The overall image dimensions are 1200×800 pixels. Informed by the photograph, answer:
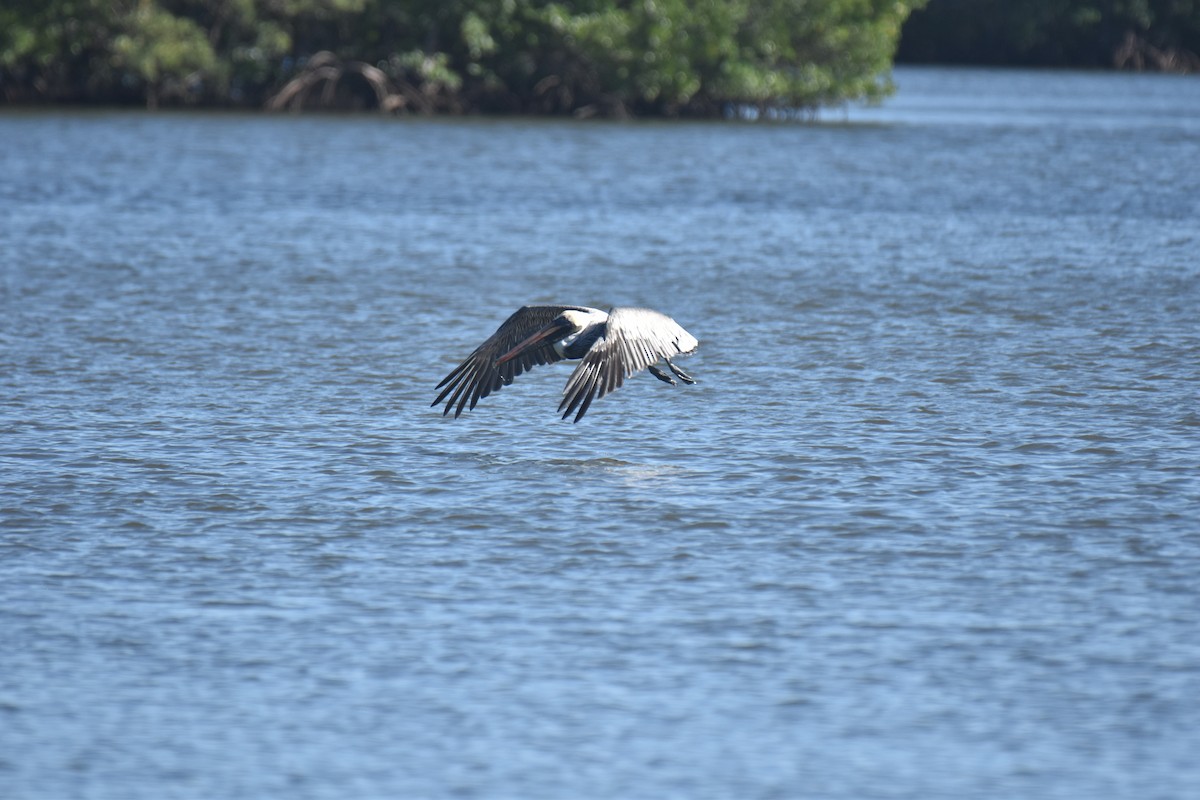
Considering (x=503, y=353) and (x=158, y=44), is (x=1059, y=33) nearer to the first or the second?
(x=158, y=44)

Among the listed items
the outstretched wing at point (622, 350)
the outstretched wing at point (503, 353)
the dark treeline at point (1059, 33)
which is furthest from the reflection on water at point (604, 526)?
the dark treeline at point (1059, 33)

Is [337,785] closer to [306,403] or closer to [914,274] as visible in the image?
[306,403]

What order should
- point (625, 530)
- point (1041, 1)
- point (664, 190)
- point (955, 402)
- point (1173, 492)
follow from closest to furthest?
1. point (625, 530)
2. point (1173, 492)
3. point (955, 402)
4. point (664, 190)
5. point (1041, 1)

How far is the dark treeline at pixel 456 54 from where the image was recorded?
40.5m

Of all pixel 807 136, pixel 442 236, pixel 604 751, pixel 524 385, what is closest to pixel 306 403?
pixel 524 385

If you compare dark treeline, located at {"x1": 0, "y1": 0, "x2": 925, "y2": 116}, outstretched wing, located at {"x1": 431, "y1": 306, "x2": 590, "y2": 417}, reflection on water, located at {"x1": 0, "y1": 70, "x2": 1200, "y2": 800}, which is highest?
dark treeline, located at {"x1": 0, "y1": 0, "x2": 925, "y2": 116}

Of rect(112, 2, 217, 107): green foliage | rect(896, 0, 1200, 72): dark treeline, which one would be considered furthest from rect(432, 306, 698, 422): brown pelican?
rect(896, 0, 1200, 72): dark treeline

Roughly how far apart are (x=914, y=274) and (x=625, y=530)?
9.76 metres

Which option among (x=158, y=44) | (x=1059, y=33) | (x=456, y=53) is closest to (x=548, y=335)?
(x=158, y=44)

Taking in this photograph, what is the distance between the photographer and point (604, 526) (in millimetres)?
8688

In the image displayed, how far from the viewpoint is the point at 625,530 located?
8.62m

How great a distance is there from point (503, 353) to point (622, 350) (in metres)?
0.90

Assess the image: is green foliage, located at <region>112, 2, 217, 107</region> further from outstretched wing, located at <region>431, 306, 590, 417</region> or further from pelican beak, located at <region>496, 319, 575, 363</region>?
pelican beak, located at <region>496, 319, 575, 363</region>

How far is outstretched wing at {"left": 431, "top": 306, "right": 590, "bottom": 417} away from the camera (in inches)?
400
